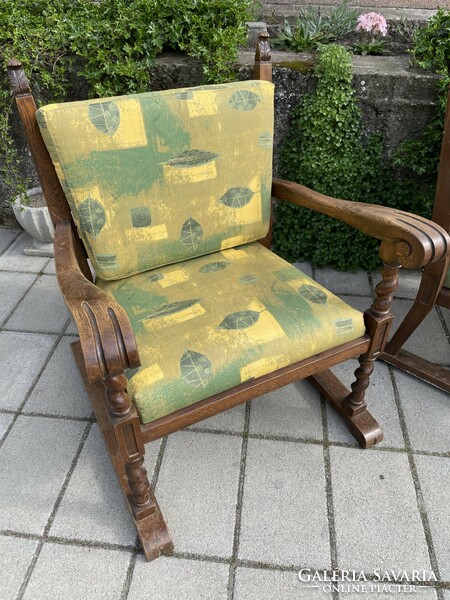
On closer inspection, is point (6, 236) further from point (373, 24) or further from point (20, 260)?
point (373, 24)

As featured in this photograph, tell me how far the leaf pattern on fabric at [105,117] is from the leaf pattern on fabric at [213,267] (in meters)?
0.51

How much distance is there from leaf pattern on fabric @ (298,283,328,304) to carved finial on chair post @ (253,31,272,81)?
731mm

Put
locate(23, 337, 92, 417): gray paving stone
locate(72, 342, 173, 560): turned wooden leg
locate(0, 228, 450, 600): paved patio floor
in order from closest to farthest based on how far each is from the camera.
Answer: locate(72, 342, 173, 560): turned wooden leg < locate(0, 228, 450, 600): paved patio floor < locate(23, 337, 92, 417): gray paving stone

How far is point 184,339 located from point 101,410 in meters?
0.54

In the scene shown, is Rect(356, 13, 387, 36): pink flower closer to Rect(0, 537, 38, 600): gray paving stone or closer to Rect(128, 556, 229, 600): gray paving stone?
Rect(128, 556, 229, 600): gray paving stone

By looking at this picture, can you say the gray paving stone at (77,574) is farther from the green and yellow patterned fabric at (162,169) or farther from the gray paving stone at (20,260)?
the gray paving stone at (20,260)

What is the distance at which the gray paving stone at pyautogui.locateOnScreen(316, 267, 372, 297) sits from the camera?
2303 mm

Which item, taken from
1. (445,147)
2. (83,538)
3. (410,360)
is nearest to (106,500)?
(83,538)

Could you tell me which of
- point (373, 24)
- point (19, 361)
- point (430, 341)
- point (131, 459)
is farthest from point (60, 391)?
point (373, 24)

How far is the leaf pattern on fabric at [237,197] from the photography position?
60.5 inches

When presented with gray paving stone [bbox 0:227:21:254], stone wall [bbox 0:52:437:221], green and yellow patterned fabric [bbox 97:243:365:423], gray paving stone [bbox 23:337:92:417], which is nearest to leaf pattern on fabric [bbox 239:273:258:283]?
green and yellow patterned fabric [bbox 97:243:365:423]

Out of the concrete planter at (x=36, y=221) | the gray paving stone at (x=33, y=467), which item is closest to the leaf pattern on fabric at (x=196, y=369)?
the gray paving stone at (x=33, y=467)

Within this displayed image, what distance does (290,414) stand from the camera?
1.71 m

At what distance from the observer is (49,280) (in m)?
2.38
